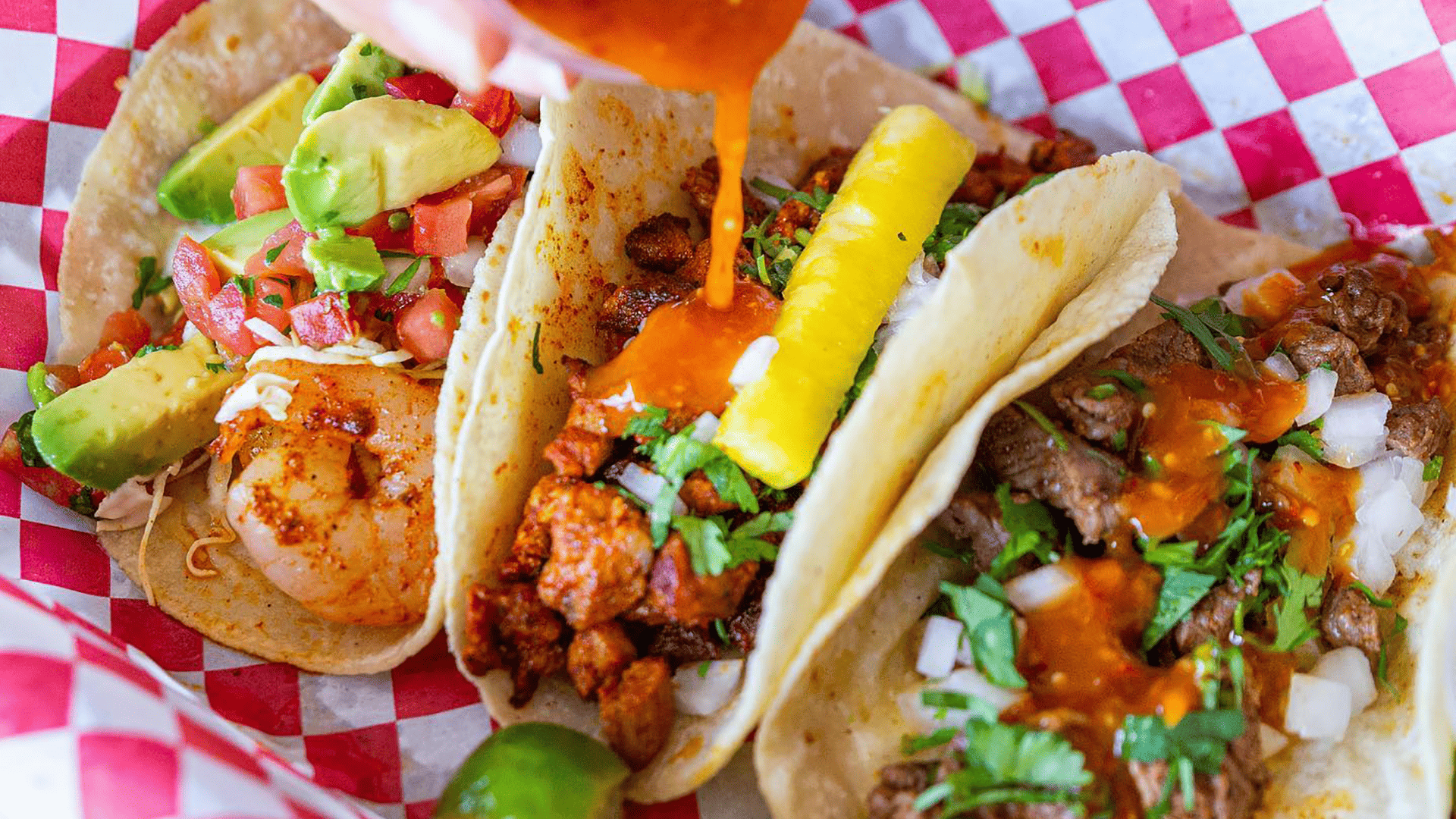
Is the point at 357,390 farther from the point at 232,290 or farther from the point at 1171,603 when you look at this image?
the point at 1171,603

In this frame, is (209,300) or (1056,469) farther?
(209,300)

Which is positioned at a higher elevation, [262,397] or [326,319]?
[326,319]

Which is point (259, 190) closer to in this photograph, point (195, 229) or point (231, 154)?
point (231, 154)

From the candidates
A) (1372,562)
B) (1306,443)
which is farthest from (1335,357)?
(1372,562)

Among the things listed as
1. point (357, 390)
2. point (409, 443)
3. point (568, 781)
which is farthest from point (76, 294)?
point (568, 781)

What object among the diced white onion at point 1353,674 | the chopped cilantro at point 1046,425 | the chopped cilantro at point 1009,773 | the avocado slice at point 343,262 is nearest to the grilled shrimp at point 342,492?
the avocado slice at point 343,262

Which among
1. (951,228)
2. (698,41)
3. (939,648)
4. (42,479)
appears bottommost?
(42,479)

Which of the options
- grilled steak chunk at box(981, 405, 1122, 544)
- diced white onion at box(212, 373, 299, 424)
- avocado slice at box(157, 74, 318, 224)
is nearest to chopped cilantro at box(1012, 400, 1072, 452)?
grilled steak chunk at box(981, 405, 1122, 544)

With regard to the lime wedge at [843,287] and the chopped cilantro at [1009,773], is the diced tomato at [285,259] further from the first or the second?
the chopped cilantro at [1009,773]
